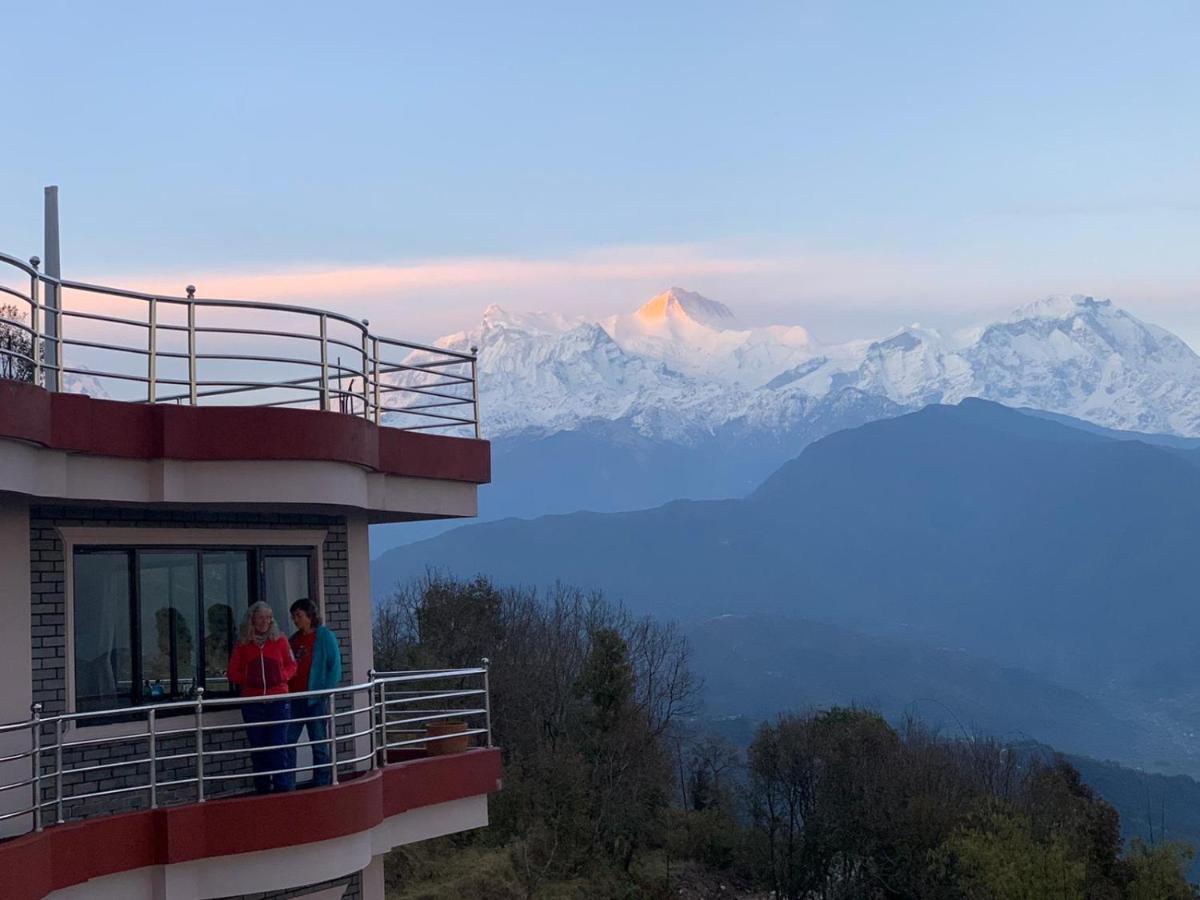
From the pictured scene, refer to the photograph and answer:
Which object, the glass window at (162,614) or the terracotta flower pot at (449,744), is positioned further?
the terracotta flower pot at (449,744)

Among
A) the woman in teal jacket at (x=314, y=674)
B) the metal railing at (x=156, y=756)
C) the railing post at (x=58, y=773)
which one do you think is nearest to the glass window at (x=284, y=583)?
the woman in teal jacket at (x=314, y=674)

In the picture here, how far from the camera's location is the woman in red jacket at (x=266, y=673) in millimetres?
13320

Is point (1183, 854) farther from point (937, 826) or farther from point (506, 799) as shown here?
point (506, 799)

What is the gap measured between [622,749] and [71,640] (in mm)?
30734

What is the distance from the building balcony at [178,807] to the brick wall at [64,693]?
17mm

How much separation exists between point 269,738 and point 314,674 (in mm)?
725

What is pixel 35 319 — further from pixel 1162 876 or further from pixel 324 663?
pixel 1162 876

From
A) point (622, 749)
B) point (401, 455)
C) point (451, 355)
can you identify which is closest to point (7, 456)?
point (401, 455)

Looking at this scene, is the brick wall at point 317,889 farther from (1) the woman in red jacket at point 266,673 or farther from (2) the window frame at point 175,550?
(2) the window frame at point 175,550

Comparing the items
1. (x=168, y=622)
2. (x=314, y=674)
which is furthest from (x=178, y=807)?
(x=168, y=622)

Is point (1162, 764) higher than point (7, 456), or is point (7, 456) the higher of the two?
point (7, 456)

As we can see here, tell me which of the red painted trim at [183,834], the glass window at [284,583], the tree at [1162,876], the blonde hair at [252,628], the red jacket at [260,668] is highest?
the glass window at [284,583]

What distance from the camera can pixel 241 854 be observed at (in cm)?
1268

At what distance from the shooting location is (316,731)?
47.5 feet
